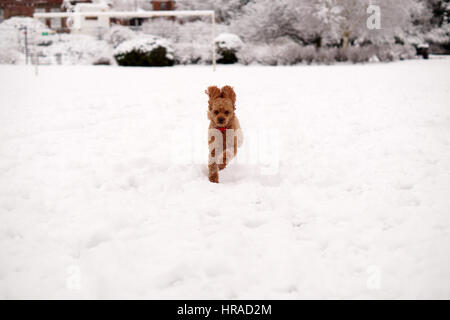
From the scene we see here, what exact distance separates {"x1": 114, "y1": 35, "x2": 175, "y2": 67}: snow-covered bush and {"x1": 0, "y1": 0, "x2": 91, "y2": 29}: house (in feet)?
64.3

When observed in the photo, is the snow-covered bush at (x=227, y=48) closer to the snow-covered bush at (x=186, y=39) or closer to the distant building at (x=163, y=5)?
the snow-covered bush at (x=186, y=39)

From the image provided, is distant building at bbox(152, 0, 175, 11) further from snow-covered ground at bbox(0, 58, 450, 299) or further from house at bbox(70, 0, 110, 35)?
snow-covered ground at bbox(0, 58, 450, 299)

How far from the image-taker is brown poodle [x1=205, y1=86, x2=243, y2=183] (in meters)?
3.69

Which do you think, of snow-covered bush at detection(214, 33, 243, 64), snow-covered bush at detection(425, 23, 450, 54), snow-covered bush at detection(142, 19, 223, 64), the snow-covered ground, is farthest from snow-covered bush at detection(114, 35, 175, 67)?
snow-covered bush at detection(425, 23, 450, 54)

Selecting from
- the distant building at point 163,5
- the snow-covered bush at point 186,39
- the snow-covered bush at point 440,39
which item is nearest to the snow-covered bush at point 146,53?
the snow-covered bush at point 186,39

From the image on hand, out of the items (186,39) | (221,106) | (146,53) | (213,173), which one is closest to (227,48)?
(186,39)

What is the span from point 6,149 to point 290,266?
13.7 ft

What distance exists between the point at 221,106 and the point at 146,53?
14512 mm

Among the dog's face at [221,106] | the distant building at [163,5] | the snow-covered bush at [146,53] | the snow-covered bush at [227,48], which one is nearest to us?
the dog's face at [221,106]

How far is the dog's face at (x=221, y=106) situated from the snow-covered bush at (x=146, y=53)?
14259 millimetres

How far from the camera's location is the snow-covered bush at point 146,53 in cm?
1688

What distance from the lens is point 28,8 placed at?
33.1 metres

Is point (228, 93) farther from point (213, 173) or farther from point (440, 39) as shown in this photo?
point (440, 39)

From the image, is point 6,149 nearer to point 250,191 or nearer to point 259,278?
point 250,191
